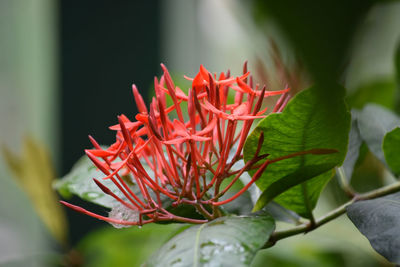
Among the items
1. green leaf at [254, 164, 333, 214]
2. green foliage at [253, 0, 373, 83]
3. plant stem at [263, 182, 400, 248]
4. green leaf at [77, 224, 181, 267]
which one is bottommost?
green leaf at [77, 224, 181, 267]

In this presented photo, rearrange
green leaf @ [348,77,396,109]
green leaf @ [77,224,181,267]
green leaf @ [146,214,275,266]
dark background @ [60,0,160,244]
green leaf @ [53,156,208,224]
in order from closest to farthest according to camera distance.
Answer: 1. green leaf @ [146,214,275,266]
2. green leaf @ [53,156,208,224]
3. green leaf @ [348,77,396,109]
4. green leaf @ [77,224,181,267]
5. dark background @ [60,0,160,244]

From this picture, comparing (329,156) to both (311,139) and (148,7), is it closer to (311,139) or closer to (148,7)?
(311,139)

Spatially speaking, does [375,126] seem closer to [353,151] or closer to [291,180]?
[353,151]

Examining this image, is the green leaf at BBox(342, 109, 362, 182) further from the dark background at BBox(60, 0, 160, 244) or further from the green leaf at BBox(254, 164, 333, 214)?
the dark background at BBox(60, 0, 160, 244)

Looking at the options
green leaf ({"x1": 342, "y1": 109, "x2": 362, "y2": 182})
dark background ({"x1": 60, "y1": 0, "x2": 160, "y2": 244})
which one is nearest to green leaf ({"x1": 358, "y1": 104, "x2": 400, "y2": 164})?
green leaf ({"x1": 342, "y1": 109, "x2": 362, "y2": 182})

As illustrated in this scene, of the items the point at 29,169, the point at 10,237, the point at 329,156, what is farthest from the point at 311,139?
the point at 10,237

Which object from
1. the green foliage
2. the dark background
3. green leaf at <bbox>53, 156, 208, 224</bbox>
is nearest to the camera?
the green foliage

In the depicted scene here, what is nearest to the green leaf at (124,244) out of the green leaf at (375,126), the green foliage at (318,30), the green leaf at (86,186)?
the green leaf at (86,186)

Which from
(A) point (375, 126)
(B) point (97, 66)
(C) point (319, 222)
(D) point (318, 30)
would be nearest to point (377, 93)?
(A) point (375, 126)

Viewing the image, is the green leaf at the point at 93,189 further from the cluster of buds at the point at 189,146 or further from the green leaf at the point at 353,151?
the green leaf at the point at 353,151
